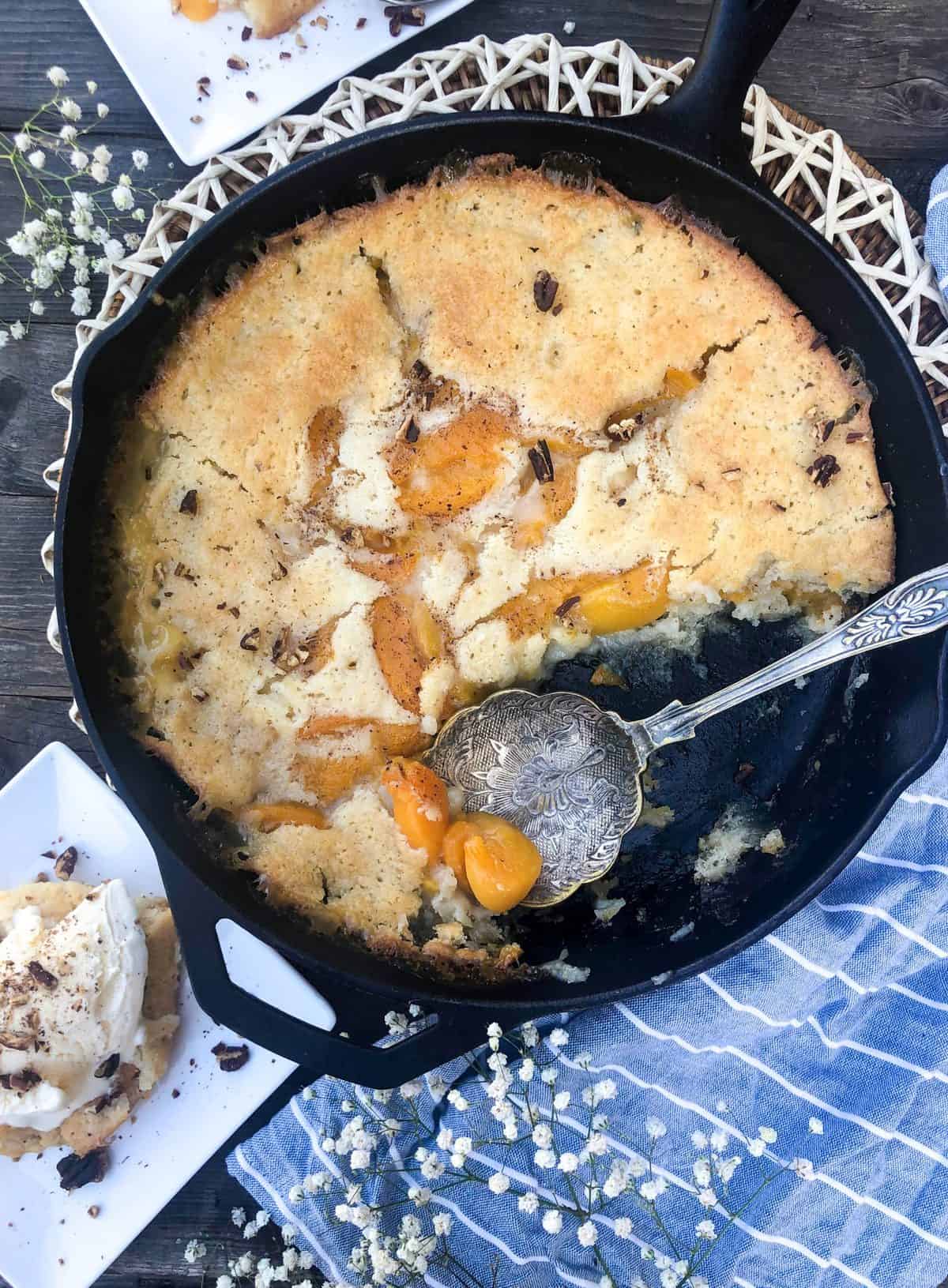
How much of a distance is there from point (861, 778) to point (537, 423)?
3.46 ft

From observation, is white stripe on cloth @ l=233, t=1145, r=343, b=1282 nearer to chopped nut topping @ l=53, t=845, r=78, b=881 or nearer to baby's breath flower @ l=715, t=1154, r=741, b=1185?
chopped nut topping @ l=53, t=845, r=78, b=881

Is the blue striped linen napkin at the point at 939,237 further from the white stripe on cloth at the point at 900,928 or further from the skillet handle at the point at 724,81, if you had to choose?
the white stripe on cloth at the point at 900,928

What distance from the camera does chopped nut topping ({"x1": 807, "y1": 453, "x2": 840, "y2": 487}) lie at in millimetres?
2018

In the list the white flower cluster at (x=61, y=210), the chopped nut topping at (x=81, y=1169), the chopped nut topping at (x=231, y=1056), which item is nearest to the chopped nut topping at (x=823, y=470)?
the white flower cluster at (x=61, y=210)

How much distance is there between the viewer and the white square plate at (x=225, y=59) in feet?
7.09

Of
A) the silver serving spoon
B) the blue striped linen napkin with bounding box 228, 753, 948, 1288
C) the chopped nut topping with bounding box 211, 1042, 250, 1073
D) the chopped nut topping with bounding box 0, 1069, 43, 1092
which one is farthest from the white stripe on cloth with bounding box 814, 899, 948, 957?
the chopped nut topping with bounding box 0, 1069, 43, 1092

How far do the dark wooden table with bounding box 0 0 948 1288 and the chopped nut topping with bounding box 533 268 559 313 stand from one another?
713mm

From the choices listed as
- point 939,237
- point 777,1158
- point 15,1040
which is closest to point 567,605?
point 939,237

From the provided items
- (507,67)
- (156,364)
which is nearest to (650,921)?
(156,364)

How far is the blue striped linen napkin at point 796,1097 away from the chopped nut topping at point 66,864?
2.77ft

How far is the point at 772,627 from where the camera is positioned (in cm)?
229

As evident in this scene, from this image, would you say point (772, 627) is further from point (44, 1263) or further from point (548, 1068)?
point (44, 1263)

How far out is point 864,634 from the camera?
1.86 metres

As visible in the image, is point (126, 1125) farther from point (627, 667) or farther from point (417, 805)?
point (627, 667)
